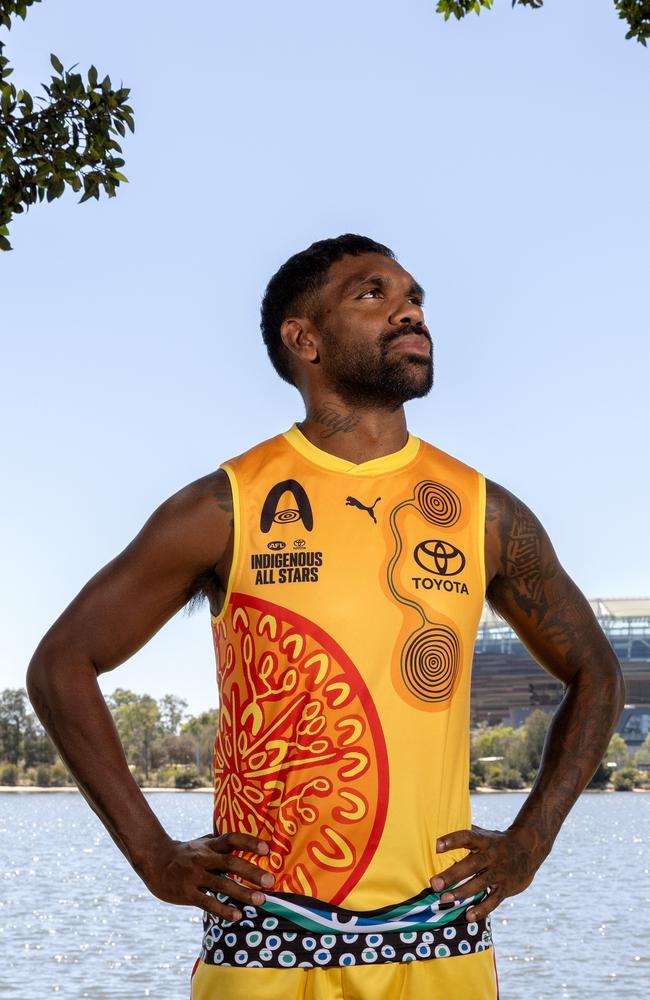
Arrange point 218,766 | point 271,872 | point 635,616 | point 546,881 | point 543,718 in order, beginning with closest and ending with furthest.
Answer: point 271,872 → point 218,766 → point 546,881 → point 543,718 → point 635,616

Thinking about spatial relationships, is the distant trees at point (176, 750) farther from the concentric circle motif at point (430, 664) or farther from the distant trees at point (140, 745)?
the concentric circle motif at point (430, 664)

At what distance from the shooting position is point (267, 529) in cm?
A: 326

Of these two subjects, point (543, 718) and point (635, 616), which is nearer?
point (543, 718)

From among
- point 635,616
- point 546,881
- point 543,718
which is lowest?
point 546,881

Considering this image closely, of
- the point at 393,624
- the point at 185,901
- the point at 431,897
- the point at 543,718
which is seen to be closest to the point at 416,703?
the point at 393,624

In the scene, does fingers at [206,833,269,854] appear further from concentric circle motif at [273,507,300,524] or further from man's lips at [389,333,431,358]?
man's lips at [389,333,431,358]

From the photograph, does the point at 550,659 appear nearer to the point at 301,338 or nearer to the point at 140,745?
the point at 301,338

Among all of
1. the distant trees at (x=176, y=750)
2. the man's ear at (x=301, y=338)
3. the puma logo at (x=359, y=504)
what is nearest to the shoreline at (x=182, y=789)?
the distant trees at (x=176, y=750)

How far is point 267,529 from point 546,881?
40.0 m

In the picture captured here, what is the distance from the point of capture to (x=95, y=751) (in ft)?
10.2

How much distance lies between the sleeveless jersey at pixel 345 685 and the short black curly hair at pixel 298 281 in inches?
19.2

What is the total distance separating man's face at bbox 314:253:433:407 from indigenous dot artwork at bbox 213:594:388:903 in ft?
2.01

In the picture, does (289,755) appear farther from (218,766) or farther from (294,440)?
(294,440)

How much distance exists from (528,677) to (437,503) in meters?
114
